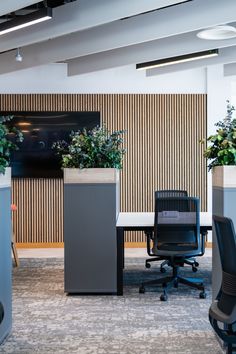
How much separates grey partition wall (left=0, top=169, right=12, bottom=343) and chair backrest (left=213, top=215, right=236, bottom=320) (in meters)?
1.69

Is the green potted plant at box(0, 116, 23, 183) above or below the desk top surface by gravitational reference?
above

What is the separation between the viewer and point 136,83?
8.66 meters

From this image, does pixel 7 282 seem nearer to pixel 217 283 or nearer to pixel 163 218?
pixel 217 283

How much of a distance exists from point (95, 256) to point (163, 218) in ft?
2.76

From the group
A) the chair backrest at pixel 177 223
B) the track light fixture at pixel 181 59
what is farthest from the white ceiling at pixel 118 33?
the chair backrest at pixel 177 223

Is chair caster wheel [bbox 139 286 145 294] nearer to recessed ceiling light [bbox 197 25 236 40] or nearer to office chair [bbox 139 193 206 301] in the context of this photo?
office chair [bbox 139 193 206 301]

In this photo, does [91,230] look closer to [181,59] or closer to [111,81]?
[181,59]

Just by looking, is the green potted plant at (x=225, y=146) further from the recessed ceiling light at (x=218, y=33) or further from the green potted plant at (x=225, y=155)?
the recessed ceiling light at (x=218, y=33)

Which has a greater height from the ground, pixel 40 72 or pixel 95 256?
pixel 40 72

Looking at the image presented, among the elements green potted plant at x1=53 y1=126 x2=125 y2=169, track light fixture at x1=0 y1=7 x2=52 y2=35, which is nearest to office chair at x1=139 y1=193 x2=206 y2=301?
green potted plant at x1=53 y1=126 x2=125 y2=169

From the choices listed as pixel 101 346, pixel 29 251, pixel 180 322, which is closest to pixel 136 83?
pixel 29 251

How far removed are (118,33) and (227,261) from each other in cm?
406

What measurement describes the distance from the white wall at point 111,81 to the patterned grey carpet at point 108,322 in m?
3.94

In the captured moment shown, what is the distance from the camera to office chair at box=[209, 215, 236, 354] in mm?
2551
